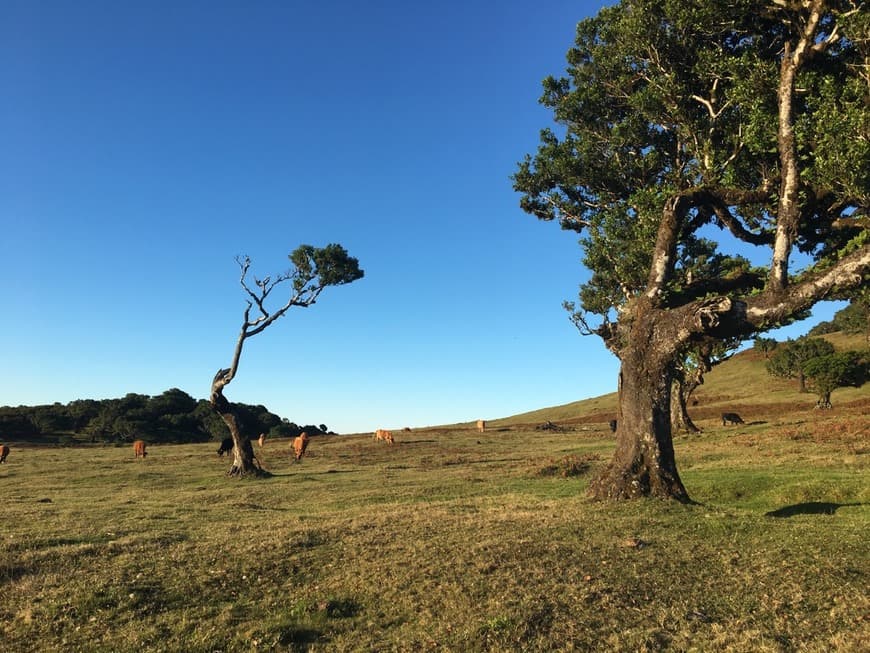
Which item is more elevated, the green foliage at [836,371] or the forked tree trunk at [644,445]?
the green foliage at [836,371]

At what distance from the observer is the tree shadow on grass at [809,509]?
14.4 meters

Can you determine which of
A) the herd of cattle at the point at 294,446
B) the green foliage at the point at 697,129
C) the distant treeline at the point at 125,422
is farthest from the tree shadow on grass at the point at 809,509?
the distant treeline at the point at 125,422

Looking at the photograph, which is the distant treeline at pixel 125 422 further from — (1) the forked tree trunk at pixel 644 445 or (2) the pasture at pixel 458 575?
(1) the forked tree trunk at pixel 644 445

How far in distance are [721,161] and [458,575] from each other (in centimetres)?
1698

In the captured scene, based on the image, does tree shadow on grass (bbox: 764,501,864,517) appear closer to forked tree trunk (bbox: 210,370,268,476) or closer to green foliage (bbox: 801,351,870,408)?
forked tree trunk (bbox: 210,370,268,476)

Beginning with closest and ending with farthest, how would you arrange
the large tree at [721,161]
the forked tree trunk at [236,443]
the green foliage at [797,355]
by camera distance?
the large tree at [721,161]
the forked tree trunk at [236,443]
the green foliage at [797,355]

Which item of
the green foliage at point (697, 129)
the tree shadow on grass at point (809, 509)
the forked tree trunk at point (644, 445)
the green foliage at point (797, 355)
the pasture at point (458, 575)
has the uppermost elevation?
the green foliage at point (697, 129)

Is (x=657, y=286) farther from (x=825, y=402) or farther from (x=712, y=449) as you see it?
(x=825, y=402)

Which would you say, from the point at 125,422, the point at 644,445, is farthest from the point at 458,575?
the point at 125,422

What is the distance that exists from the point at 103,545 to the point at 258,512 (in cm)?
707

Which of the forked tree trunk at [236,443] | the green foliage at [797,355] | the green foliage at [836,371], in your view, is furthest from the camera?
the green foliage at [797,355]

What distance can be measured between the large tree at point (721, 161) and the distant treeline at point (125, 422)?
66006mm

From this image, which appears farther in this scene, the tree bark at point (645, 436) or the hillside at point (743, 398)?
the hillside at point (743, 398)

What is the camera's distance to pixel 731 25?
17219mm
